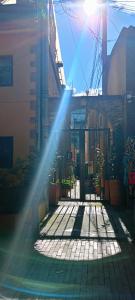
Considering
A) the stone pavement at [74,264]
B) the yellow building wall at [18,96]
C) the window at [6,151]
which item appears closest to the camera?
the stone pavement at [74,264]

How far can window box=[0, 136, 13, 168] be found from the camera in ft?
32.9

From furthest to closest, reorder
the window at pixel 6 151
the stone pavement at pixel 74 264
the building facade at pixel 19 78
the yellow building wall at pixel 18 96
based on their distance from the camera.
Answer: the window at pixel 6 151 → the yellow building wall at pixel 18 96 → the building facade at pixel 19 78 → the stone pavement at pixel 74 264

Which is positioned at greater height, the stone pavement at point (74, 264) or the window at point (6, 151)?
the window at point (6, 151)

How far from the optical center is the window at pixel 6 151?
10.0 m

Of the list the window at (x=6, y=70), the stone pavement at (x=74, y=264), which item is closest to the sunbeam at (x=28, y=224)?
the stone pavement at (x=74, y=264)

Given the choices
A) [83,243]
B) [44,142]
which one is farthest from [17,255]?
[44,142]

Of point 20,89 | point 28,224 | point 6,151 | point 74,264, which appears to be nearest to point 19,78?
point 20,89

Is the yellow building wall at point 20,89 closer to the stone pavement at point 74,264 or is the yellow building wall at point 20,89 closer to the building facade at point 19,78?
the building facade at point 19,78

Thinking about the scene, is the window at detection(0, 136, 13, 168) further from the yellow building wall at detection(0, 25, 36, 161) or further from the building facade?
the yellow building wall at detection(0, 25, 36, 161)

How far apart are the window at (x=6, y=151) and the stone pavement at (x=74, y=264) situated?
7.05 feet

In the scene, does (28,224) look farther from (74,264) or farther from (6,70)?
(6,70)

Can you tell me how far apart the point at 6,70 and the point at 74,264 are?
6166 millimetres

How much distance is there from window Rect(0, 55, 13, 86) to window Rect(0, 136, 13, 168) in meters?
1.49

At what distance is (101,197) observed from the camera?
43.9 ft
